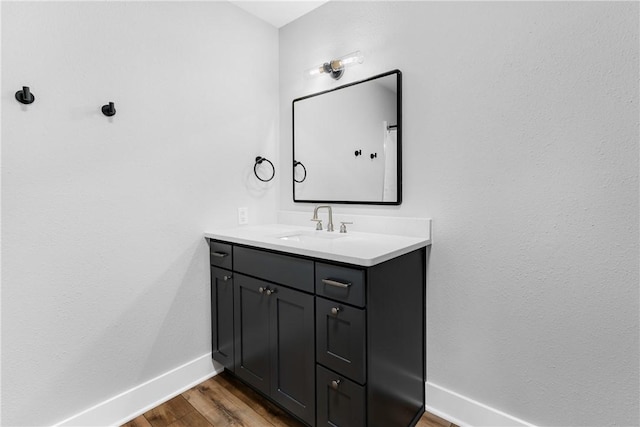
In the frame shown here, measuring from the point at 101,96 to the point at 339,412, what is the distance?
5.88 ft

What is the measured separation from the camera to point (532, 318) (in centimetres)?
138

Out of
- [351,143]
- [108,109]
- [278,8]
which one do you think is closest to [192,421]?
[108,109]

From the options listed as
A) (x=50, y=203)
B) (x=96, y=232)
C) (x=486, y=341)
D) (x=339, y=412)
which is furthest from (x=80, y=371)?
(x=486, y=341)

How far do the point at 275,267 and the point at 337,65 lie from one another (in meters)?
1.27

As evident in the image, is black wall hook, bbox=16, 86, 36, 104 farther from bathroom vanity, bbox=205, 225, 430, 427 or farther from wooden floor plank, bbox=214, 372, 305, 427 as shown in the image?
wooden floor plank, bbox=214, 372, 305, 427

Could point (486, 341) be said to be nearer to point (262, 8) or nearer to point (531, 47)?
point (531, 47)

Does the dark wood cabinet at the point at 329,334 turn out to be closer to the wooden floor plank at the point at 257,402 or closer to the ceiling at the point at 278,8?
the wooden floor plank at the point at 257,402

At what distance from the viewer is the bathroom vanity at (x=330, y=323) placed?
1.26 meters

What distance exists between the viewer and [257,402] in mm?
1768

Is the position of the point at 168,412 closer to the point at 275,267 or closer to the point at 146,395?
the point at 146,395

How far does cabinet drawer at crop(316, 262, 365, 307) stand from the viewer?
1.23m

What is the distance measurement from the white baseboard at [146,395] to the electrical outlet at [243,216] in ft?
2.84

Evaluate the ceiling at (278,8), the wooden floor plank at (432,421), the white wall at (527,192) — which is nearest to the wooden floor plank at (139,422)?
the wooden floor plank at (432,421)

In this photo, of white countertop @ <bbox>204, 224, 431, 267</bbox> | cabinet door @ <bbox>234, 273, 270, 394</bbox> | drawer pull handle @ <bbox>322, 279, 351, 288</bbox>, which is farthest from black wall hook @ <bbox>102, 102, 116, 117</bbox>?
drawer pull handle @ <bbox>322, 279, 351, 288</bbox>
